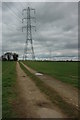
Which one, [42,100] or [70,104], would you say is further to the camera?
[42,100]

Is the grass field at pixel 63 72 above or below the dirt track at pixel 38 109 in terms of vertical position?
above

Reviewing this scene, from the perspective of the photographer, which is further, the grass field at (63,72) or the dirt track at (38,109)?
the grass field at (63,72)

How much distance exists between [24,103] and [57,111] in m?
1.97

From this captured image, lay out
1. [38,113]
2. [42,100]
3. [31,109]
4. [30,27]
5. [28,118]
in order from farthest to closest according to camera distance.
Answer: [30,27] → [42,100] → [31,109] → [38,113] → [28,118]

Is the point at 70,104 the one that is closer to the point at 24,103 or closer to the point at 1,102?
the point at 24,103

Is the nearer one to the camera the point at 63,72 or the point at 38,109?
the point at 38,109

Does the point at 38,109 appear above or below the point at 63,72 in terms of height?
below

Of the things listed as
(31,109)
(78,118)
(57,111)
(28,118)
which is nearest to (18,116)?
(28,118)

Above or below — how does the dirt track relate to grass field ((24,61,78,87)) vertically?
below

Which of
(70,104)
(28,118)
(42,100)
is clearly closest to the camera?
(28,118)

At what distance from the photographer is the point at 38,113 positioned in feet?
24.3

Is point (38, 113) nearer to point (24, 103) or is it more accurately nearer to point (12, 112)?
point (12, 112)

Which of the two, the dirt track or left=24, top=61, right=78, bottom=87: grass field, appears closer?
the dirt track

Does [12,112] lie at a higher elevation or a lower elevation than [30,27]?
lower
